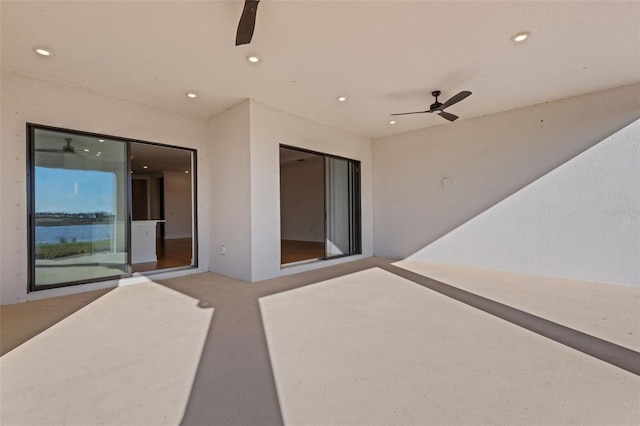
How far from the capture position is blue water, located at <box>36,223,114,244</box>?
11.4ft

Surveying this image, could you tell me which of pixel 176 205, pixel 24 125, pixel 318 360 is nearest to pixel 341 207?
pixel 318 360

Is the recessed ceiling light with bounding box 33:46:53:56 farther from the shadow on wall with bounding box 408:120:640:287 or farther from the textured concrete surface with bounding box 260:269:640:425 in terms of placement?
the shadow on wall with bounding box 408:120:640:287

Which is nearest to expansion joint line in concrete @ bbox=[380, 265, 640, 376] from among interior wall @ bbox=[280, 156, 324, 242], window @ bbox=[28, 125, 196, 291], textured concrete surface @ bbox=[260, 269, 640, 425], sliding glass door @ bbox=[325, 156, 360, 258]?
textured concrete surface @ bbox=[260, 269, 640, 425]

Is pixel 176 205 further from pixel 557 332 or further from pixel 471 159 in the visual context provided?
pixel 557 332

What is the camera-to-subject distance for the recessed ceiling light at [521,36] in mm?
2682

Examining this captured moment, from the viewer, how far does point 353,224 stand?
6.30m

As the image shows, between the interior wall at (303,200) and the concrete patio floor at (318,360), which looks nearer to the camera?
the concrete patio floor at (318,360)

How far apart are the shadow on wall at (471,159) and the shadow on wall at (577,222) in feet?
0.66

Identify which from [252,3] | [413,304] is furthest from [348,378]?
[252,3]

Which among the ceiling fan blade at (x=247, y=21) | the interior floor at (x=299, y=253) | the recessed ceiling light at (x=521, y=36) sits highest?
the recessed ceiling light at (x=521, y=36)

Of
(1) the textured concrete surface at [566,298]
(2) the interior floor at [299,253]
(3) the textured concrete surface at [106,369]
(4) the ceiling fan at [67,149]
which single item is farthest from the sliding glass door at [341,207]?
(4) the ceiling fan at [67,149]

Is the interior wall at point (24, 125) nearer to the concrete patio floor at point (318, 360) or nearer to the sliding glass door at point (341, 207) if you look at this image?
the concrete patio floor at point (318, 360)

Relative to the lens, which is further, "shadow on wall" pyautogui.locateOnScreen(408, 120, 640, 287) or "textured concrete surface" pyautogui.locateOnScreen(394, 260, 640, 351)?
"shadow on wall" pyautogui.locateOnScreen(408, 120, 640, 287)

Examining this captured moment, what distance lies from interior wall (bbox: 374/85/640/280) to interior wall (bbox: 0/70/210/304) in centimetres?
484
